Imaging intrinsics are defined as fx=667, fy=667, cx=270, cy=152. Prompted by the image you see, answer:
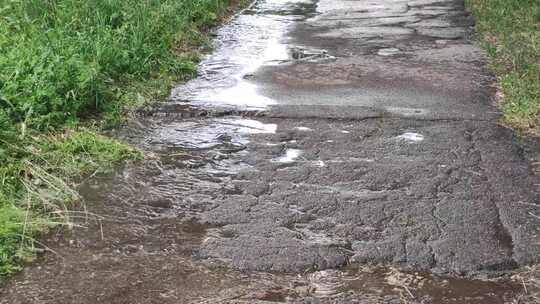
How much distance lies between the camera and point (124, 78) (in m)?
6.26

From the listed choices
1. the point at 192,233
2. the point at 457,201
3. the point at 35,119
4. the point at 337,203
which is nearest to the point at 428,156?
the point at 457,201

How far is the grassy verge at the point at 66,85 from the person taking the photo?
13.0 ft

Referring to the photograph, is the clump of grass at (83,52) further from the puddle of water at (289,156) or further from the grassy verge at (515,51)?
the grassy verge at (515,51)

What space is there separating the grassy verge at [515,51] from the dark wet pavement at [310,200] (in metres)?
0.20

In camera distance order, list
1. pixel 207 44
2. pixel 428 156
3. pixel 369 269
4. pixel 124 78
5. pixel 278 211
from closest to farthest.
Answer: pixel 369 269
pixel 278 211
pixel 428 156
pixel 124 78
pixel 207 44

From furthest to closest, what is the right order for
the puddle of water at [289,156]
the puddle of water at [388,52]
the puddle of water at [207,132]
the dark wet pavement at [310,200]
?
the puddle of water at [388,52] → the puddle of water at [207,132] → the puddle of water at [289,156] → the dark wet pavement at [310,200]

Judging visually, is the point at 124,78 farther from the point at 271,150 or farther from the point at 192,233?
the point at 192,233

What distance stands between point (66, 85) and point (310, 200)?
2.40 m

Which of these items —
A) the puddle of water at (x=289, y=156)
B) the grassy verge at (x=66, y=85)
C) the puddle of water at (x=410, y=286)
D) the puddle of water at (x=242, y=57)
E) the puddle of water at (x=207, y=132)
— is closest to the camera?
the puddle of water at (x=410, y=286)

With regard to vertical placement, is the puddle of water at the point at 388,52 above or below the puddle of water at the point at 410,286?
above

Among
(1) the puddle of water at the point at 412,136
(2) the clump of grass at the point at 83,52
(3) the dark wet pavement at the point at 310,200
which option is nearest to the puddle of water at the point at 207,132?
(3) the dark wet pavement at the point at 310,200

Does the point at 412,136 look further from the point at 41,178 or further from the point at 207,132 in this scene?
the point at 41,178

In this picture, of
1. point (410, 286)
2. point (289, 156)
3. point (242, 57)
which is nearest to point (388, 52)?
point (242, 57)

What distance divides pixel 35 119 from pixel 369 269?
108 inches
